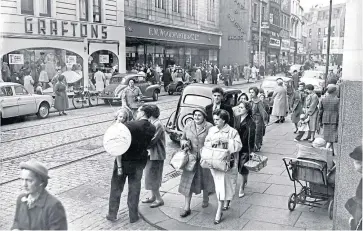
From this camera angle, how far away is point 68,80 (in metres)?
8.18

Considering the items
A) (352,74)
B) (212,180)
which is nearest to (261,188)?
(212,180)

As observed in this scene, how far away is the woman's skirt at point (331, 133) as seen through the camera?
8412mm

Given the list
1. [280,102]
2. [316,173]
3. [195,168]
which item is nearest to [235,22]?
[280,102]

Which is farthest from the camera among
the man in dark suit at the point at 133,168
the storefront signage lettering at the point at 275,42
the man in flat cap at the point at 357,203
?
the storefront signage lettering at the point at 275,42

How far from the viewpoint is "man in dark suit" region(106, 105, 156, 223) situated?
529 centimetres

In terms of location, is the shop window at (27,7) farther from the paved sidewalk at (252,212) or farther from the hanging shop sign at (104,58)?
the paved sidewalk at (252,212)

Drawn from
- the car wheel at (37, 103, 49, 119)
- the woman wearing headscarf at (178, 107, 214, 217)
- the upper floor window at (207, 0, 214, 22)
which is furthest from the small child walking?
the car wheel at (37, 103, 49, 119)

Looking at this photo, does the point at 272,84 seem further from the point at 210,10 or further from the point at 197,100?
the point at 210,10

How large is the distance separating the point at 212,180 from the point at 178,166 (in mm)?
585

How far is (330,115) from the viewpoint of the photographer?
841 centimetres

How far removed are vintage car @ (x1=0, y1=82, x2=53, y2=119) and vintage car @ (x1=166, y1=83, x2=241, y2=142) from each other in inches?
166

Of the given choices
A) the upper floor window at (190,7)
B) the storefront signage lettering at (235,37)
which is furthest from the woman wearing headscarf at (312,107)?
the upper floor window at (190,7)

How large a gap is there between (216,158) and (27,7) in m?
3.79

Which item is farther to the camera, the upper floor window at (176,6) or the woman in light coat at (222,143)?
the upper floor window at (176,6)
